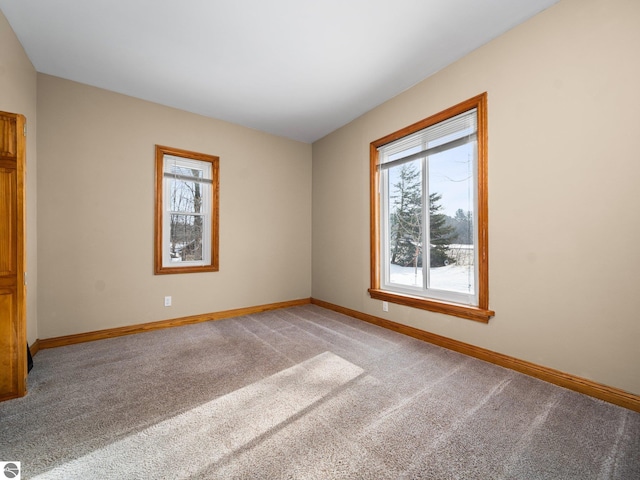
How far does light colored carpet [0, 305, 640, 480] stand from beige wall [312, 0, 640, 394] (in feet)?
1.22

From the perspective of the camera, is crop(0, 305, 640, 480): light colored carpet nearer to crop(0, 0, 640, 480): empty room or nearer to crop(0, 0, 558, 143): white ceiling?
crop(0, 0, 640, 480): empty room

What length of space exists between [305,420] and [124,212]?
311 cm

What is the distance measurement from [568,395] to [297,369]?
1.99m

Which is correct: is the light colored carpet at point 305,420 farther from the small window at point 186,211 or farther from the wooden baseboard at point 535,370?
the small window at point 186,211

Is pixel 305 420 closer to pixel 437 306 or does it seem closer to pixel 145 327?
pixel 437 306

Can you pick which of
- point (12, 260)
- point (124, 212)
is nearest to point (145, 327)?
point (124, 212)

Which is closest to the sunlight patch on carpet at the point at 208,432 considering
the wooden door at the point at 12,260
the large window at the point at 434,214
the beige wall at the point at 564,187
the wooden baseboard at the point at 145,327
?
the wooden door at the point at 12,260

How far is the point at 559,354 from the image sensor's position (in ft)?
6.88

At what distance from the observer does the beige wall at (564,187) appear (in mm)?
1829

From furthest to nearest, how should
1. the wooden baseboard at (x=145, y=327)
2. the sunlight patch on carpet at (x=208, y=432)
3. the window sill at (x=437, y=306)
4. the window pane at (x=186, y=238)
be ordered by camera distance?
the window pane at (x=186, y=238) < the wooden baseboard at (x=145, y=327) < the window sill at (x=437, y=306) < the sunlight patch on carpet at (x=208, y=432)

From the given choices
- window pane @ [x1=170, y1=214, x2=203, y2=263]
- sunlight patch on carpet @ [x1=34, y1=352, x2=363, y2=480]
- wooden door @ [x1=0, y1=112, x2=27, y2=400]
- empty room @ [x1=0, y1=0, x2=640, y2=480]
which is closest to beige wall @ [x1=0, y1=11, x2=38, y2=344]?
empty room @ [x1=0, y1=0, x2=640, y2=480]

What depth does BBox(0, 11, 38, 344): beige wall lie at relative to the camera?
2219 millimetres

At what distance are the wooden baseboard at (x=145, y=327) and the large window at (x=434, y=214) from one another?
6.01 feet

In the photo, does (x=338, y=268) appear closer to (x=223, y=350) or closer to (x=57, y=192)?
(x=223, y=350)
